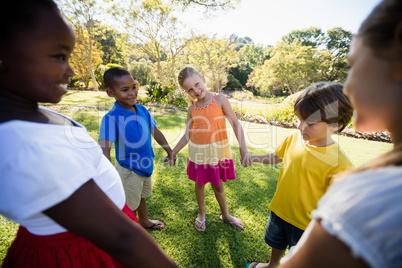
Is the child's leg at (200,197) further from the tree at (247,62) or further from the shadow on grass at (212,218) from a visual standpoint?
the tree at (247,62)

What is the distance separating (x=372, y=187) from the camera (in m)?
0.44

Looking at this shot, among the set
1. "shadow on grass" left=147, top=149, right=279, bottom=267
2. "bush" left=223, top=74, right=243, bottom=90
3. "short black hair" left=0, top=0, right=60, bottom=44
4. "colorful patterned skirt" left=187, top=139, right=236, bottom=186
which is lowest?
"shadow on grass" left=147, top=149, right=279, bottom=267

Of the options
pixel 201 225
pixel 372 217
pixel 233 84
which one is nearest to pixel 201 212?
pixel 201 225

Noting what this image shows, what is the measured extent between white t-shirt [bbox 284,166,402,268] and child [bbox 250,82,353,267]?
1.18m

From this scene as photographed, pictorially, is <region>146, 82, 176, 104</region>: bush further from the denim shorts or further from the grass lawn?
the denim shorts

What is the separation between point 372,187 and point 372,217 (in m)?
0.07

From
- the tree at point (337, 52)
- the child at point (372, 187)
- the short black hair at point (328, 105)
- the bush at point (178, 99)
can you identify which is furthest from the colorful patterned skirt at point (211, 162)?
the tree at point (337, 52)

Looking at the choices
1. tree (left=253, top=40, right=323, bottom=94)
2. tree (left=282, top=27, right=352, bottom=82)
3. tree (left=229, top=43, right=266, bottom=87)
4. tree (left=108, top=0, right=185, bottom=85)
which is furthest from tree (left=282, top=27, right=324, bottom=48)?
tree (left=108, top=0, right=185, bottom=85)

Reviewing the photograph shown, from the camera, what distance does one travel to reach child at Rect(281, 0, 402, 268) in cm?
41

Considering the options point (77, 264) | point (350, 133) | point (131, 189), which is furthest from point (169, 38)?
point (77, 264)

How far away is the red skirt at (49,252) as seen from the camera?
826 millimetres

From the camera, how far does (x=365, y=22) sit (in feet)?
2.03

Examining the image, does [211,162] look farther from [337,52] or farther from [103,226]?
[337,52]

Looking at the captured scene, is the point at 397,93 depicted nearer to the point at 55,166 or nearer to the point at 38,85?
the point at 55,166
